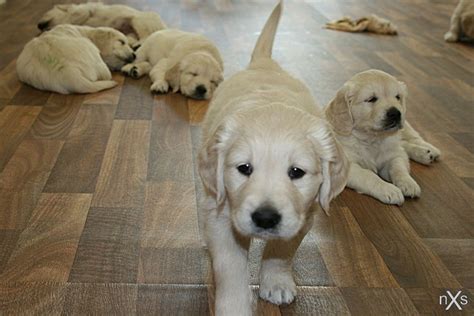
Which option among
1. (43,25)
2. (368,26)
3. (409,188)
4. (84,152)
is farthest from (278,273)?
(368,26)

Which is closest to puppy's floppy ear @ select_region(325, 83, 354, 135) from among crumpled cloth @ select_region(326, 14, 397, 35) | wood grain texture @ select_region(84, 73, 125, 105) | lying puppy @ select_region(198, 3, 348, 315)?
lying puppy @ select_region(198, 3, 348, 315)

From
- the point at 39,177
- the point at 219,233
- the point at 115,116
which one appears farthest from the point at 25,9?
the point at 219,233

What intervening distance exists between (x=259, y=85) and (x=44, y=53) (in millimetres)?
2366

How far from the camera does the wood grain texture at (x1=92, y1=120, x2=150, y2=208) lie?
2.60 metres

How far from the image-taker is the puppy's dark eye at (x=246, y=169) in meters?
1.68

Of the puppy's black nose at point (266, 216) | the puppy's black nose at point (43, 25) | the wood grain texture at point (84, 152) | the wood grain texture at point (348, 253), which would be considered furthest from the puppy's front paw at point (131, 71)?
the puppy's black nose at point (266, 216)

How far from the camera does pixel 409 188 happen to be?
110 inches

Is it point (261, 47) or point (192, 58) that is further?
point (192, 58)

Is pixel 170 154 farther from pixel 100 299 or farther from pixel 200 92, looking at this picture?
pixel 100 299

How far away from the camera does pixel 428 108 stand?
13.3 feet

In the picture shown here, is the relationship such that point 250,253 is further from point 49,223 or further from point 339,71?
point 339,71

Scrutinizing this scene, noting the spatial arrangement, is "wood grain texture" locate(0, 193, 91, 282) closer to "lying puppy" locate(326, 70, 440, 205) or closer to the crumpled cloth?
"lying puppy" locate(326, 70, 440, 205)

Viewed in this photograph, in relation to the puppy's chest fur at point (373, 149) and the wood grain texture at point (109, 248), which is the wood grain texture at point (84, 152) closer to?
the wood grain texture at point (109, 248)

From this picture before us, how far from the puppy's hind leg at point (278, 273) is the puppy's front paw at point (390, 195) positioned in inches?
33.8
